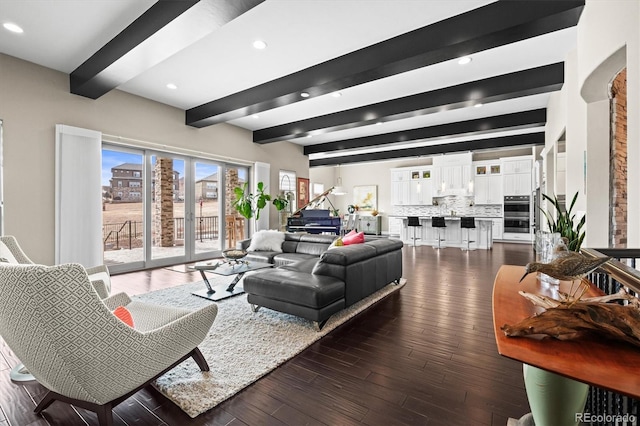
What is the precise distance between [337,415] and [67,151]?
497 cm

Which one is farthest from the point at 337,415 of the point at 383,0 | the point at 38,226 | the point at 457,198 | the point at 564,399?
the point at 457,198

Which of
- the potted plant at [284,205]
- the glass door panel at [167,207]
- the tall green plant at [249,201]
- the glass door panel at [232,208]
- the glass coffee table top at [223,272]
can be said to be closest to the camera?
the glass coffee table top at [223,272]

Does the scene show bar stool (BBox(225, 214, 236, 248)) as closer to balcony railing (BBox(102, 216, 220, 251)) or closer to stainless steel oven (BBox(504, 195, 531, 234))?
balcony railing (BBox(102, 216, 220, 251))

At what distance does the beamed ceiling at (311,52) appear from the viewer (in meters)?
2.77

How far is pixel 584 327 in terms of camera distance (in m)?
0.82

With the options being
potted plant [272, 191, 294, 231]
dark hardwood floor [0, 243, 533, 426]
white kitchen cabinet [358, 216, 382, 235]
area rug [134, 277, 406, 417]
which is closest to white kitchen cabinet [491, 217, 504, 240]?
white kitchen cabinet [358, 216, 382, 235]

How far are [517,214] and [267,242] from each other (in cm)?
827

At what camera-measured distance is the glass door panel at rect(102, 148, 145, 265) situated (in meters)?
5.14

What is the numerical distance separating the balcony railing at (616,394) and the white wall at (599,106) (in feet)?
1.99

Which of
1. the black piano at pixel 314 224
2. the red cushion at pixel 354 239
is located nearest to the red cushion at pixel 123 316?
the red cushion at pixel 354 239

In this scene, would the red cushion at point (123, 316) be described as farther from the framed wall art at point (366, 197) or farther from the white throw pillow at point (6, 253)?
the framed wall art at point (366, 197)

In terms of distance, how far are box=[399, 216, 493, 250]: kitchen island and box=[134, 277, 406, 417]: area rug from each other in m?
5.95

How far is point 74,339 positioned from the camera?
4.34ft

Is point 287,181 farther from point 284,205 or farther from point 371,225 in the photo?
point 371,225
